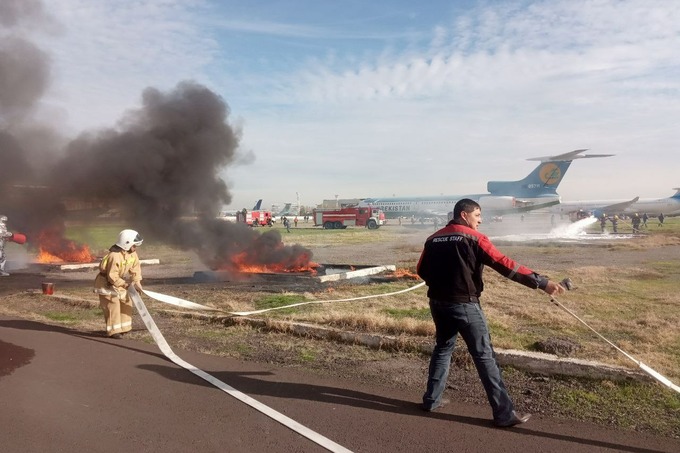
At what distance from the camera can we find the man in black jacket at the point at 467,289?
3.91 meters

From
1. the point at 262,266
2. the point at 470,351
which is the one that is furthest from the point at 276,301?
the point at 470,351

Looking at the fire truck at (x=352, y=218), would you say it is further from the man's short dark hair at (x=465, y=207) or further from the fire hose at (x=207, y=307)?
the man's short dark hair at (x=465, y=207)

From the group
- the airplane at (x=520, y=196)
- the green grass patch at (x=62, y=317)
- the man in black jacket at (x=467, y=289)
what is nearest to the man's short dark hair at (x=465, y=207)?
the man in black jacket at (x=467, y=289)

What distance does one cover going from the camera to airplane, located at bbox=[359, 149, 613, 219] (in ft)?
140

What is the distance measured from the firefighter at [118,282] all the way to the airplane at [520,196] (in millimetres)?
37060

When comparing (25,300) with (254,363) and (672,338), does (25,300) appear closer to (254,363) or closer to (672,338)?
(254,363)

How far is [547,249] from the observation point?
2272cm

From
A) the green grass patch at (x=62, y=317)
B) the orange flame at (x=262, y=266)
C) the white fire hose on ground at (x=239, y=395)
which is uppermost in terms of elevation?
the orange flame at (x=262, y=266)

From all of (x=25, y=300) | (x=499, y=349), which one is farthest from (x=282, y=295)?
(x=499, y=349)

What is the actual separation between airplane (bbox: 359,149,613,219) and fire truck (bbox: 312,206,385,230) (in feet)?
17.2

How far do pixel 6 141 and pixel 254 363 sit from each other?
43.2 feet

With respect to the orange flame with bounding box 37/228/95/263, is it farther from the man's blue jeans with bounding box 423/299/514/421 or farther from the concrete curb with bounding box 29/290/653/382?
the man's blue jeans with bounding box 423/299/514/421

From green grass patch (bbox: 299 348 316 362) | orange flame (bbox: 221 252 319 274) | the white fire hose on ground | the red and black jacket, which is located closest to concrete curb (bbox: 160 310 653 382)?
green grass patch (bbox: 299 348 316 362)

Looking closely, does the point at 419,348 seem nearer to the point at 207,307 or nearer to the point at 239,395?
the point at 239,395
